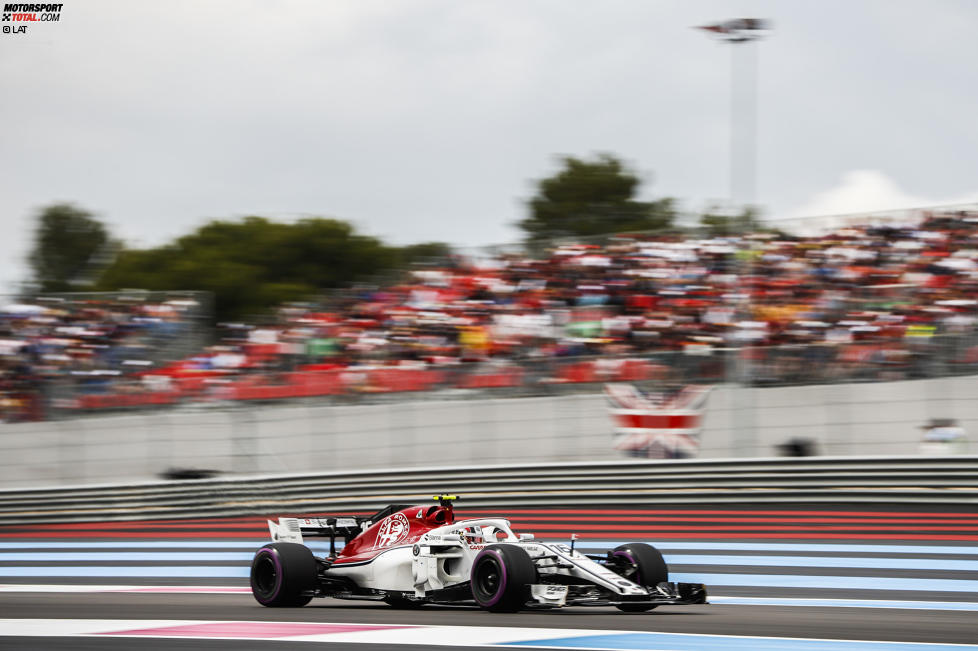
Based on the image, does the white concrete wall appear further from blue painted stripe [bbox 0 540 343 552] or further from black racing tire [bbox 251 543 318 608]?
black racing tire [bbox 251 543 318 608]

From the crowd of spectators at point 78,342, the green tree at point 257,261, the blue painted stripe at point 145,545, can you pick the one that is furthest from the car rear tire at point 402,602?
the green tree at point 257,261

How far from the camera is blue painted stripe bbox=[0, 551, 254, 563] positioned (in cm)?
1288

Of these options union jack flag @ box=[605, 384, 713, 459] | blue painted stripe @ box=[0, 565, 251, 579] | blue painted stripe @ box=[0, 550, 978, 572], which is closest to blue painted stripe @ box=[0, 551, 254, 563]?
blue painted stripe @ box=[0, 550, 978, 572]

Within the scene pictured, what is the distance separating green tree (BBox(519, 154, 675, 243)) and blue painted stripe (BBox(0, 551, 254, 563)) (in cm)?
3711

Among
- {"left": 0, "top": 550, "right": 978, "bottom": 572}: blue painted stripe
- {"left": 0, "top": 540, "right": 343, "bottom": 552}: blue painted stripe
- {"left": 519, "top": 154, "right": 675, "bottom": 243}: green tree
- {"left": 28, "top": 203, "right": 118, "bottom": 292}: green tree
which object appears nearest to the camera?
{"left": 0, "top": 550, "right": 978, "bottom": 572}: blue painted stripe

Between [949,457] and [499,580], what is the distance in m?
7.76

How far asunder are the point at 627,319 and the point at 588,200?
122 ft

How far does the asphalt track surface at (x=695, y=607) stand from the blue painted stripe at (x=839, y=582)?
0.19ft

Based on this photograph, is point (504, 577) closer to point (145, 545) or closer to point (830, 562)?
point (830, 562)

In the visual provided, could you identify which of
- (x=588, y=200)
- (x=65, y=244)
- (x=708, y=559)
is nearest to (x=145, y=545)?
(x=708, y=559)

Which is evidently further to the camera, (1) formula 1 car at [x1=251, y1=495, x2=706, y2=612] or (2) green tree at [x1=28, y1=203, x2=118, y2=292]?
(2) green tree at [x1=28, y1=203, x2=118, y2=292]

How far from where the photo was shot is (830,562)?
10.6m

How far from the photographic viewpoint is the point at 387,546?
27.8ft

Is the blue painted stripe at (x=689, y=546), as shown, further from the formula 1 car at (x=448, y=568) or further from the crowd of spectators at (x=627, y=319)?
the formula 1 car at (x=448, y=568)
